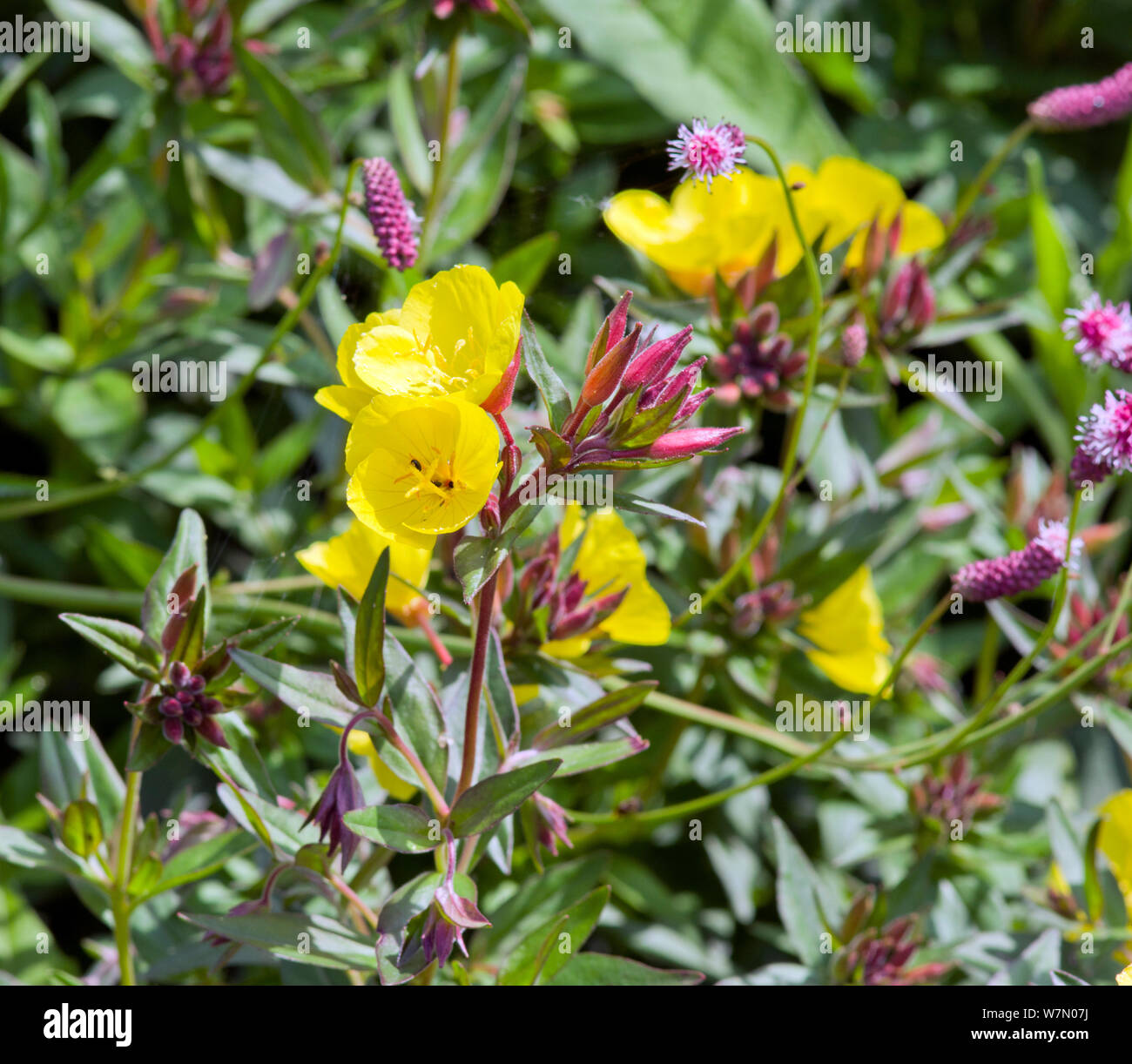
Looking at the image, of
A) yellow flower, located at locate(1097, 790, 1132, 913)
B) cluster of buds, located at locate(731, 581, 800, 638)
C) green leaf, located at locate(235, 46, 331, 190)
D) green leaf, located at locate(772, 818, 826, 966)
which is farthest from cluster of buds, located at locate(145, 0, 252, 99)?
yellow flower, located at locate(1097, 790, 1132, 913)

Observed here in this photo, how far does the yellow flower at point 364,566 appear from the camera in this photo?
3.41ft

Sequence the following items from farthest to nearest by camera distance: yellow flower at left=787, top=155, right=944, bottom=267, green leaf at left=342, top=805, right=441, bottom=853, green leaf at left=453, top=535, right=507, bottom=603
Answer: yellow flower at left=787, top=155, right=944, bottom=267 < green leaf at left=342, top=805, right=441, bottom=853 < green leaf at left=453, top=535, right=507, bottom=603

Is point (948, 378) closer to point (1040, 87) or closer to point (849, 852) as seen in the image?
point (849, 852)

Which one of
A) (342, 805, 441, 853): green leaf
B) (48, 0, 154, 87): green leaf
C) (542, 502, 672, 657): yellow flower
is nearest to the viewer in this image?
(342, 805, 441, 853): green leaf

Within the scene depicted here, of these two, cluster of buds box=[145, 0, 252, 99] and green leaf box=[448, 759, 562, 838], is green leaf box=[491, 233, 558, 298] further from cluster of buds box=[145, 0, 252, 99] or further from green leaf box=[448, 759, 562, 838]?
green leaf box=[448, 759, 562, 838]

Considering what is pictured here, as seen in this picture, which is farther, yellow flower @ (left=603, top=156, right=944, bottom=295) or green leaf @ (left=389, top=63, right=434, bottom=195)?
green leaf @ (left=389, top=63, right=434, bottom=195)

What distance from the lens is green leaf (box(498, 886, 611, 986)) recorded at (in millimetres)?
1008

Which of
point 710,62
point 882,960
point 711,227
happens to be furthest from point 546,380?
point 710,62

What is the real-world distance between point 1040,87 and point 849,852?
58.0 inches

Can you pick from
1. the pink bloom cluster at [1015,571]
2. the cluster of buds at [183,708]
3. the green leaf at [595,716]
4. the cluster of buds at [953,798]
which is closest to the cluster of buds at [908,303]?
the pink bloom cluster at [1015,571]

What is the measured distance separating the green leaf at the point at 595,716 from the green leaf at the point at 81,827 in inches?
16.4

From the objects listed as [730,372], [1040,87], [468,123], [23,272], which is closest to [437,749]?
[730,372]

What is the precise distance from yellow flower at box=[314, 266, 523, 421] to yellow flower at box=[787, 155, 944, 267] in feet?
1.96
